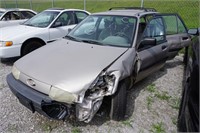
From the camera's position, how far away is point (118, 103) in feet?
8.32

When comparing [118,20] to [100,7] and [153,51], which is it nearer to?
[153,51]

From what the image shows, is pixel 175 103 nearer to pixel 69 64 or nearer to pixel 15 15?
pixel 69 64

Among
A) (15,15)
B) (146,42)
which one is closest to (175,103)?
(146,42)

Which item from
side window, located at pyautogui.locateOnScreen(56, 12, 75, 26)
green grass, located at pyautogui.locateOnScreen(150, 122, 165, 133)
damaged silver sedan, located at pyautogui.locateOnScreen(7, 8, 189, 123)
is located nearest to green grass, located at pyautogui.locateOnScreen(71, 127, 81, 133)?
damaged silver sedan, located at pyautogui.locateOnScreen(7, 8, 189, 123)

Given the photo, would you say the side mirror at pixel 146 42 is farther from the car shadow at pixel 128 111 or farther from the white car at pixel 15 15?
the white car at pixel 15 15

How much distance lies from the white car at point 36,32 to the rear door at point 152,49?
3.05 meters

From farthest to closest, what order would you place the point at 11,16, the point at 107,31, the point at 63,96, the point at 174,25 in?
1. the point at 11,16
2. the point at 174,25
3. the point at 107,31
4. the point at 63,96

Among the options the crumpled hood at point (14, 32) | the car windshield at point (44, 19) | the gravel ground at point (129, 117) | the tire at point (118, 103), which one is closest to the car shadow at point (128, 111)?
the gravel ground at point (129, 117)

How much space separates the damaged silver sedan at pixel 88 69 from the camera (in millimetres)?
2217

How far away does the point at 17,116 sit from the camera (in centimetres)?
282

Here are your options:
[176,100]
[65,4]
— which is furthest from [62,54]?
[65,4]

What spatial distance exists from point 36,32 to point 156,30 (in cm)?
333

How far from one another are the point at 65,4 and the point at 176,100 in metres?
14.2

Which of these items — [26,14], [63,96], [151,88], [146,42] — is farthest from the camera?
[26,14]
